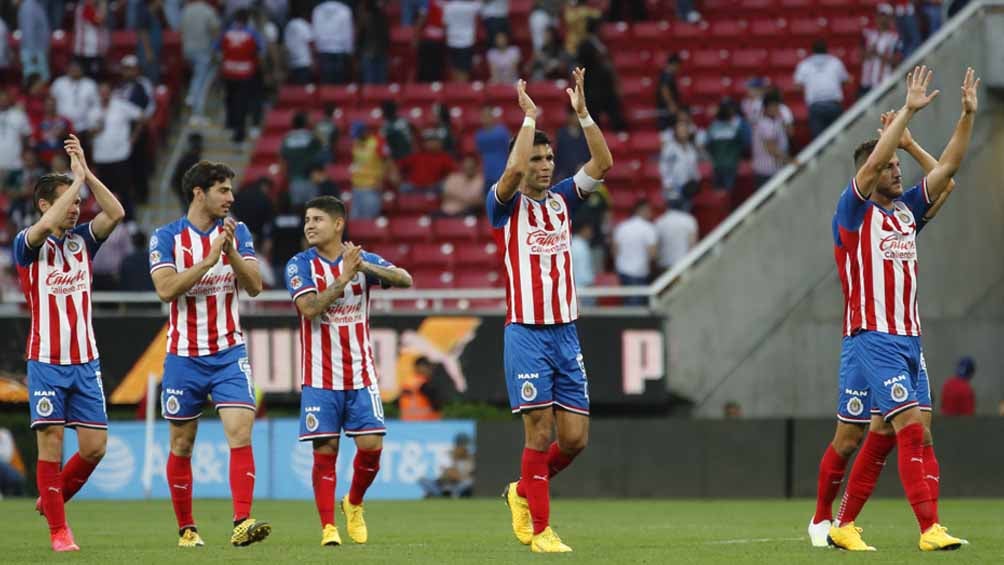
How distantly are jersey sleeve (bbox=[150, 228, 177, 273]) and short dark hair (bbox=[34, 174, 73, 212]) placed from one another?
0.74 meters

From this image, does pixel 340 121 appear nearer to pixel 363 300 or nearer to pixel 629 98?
pixel 629 98

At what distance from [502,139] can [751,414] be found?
524 cm

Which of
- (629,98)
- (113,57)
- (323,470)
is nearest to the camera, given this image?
(323,470)

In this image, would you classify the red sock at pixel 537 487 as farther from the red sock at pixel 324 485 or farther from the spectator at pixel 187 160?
the spectator at pixel 187 160

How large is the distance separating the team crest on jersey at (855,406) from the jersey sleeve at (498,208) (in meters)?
2.50

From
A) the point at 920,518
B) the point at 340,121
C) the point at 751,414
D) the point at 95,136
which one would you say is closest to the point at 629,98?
the point at 340,121

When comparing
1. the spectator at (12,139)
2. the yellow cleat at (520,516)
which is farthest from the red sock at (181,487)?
the spectator at (12,139)

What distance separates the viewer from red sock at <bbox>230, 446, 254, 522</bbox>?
12.1 m

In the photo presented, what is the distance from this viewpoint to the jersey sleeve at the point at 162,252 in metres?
12.5

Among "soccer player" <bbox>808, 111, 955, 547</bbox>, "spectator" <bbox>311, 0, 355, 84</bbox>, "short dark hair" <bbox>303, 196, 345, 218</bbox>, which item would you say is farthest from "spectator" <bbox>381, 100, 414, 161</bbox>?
"soccer player" <bbox>808, 111, 955, 547</bbox>

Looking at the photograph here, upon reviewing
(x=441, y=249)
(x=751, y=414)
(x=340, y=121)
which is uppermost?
(x=340, y=121)

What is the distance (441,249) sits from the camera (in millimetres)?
25938

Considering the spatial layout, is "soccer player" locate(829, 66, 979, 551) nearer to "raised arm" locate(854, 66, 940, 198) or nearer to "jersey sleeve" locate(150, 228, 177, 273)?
"raised arm" locate(854, 66, 940, 198)

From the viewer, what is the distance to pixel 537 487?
11.7 metres
